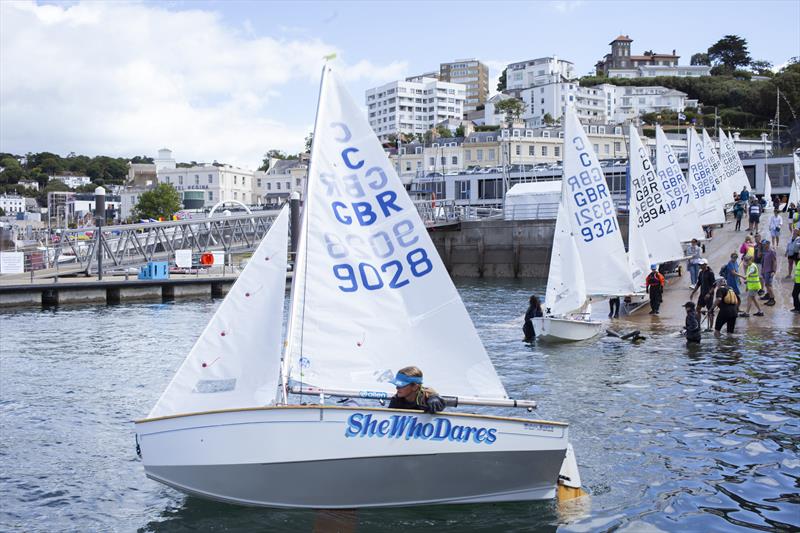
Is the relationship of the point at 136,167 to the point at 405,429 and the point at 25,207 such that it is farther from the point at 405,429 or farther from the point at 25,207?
the point at 405,429

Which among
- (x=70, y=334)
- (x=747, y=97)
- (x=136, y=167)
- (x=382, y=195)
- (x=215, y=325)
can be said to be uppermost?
(x=747, y=97)

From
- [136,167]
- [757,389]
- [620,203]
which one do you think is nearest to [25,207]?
[136,167]

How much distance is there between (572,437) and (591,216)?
14010 millimetres

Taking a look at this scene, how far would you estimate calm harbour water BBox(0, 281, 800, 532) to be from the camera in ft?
35.2

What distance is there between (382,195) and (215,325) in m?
2.96

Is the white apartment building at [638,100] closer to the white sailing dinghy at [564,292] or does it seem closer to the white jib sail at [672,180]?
the white jib sail at [672,180]

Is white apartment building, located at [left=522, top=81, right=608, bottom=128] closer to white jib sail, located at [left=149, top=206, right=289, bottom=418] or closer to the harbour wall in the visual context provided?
the harbour wall

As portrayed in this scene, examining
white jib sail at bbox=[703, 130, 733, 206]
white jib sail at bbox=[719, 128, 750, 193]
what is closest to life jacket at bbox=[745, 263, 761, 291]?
white jib sail at bbox=[703, 130, 733, 206]

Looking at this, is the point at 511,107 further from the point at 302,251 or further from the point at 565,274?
the point at 302,251

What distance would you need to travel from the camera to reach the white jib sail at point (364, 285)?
10688 millimetres

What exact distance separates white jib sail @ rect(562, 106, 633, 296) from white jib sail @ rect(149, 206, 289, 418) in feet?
55.7

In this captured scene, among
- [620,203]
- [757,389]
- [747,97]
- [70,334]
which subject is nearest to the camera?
[757,389]

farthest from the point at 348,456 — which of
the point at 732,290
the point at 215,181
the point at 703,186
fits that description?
the point at 215,181

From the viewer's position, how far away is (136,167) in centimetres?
17738
